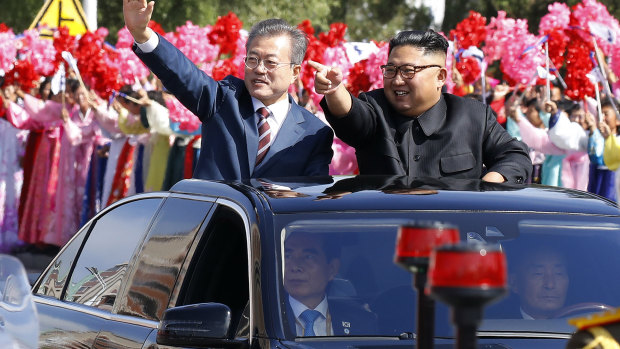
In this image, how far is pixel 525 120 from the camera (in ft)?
41.2

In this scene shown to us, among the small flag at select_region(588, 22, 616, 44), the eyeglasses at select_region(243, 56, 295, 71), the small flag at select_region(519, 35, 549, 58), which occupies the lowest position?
the eyeglasses at select_region(243, 56, 295, 71)

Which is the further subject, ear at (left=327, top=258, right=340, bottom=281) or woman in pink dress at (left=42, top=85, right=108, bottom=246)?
woman in pink dress at (left=42, top=85, right=108, bottom=246)

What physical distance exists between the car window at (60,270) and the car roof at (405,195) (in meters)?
0.91

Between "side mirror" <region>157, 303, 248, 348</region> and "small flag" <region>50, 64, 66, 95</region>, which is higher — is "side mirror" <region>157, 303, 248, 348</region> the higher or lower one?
the lower one

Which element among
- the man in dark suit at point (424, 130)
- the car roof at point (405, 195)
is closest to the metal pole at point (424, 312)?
the car roof at point (405, 195)

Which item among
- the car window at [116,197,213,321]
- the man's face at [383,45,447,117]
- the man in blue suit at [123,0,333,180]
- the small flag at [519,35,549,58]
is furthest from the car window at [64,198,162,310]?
the small flag at [519,35,549,58]

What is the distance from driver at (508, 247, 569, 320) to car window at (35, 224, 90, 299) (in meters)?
2.01

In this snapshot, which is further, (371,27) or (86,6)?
(371,27)

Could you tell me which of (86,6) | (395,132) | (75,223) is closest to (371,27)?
(86,6)

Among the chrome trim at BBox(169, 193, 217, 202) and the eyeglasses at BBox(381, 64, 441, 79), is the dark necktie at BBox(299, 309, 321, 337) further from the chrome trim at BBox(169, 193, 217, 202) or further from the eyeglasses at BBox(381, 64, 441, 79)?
the eyeglasses at BBox(381, 64, 441, 79)

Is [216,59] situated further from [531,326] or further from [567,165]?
[531,326]

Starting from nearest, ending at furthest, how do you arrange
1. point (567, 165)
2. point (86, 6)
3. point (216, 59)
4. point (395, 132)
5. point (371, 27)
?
point (395, 132) < point (567, 165) < point (216, 59) < point (86, 6) < point (371, 27)

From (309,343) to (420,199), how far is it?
683mm

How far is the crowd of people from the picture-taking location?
598 centimetres
